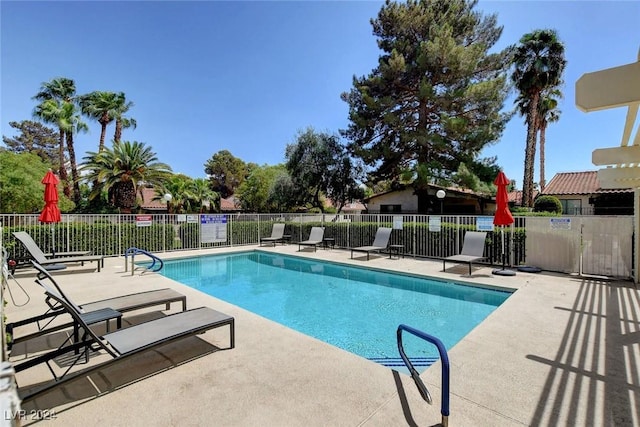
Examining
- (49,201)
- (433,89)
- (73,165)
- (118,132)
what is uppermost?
(433,89)

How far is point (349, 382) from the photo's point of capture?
3143 mm

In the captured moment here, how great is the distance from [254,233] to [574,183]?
2470 cm

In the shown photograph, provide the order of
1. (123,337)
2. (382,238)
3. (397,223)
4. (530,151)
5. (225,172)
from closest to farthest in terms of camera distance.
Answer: (123,337) < (382,238) < (397,223) < (530,151) < (225,172)

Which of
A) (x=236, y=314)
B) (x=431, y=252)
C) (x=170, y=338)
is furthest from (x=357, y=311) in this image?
(x=431, y=252)

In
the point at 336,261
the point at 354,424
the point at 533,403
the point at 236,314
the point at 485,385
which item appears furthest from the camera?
the point at 336,261

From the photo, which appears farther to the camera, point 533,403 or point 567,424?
point 533,403

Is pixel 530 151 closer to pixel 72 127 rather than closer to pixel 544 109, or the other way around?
pixel 544 109

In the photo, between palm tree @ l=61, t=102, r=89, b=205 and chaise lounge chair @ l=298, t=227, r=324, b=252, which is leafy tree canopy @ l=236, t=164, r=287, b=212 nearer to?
palm tree @ l=61, t=102, r=89, b=205

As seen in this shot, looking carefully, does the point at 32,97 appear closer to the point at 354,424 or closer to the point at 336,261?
the point at 336,261

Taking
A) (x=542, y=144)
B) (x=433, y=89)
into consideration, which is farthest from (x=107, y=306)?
(x=542, y=144)

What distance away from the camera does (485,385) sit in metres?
3.14

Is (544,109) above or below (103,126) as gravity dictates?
above

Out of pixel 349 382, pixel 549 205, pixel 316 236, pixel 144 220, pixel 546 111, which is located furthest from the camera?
pixel 546 111

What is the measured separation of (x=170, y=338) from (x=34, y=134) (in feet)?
165
